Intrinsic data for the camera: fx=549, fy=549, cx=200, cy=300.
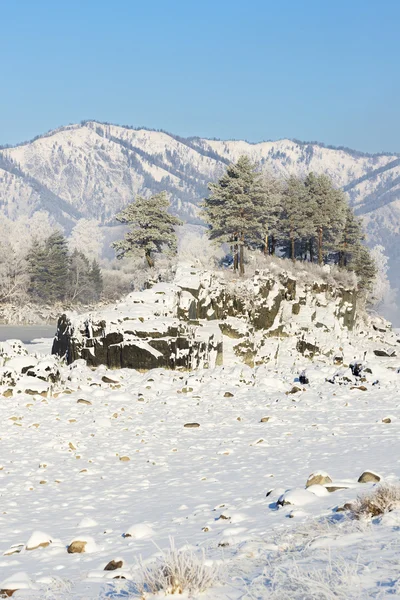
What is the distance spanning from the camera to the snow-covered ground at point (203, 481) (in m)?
3.79

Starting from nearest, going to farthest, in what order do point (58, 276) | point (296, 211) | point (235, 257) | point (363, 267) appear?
point (235, 257) < point (296, 211) < point (363, 267) < point (58, 276)

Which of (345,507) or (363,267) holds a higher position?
(363,267)

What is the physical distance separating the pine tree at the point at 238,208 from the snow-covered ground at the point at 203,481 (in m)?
26.3

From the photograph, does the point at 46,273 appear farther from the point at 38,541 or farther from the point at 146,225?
the point at 38,541

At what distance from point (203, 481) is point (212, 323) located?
2293 cm

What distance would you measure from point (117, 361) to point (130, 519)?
13842 mm

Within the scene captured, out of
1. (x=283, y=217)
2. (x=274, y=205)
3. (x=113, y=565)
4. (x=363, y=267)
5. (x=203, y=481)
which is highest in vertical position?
(x=274, y=205)

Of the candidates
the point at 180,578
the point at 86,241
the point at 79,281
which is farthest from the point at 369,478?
the point at 86,241

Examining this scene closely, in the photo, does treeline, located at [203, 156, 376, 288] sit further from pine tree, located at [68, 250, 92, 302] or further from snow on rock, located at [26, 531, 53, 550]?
snow on rock, located at [26, 531, 53, 550]

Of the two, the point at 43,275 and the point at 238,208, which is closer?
the point at 238,208

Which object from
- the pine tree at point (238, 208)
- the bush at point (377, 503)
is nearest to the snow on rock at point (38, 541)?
the bush at point (377, 503)

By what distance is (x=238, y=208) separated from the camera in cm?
4206

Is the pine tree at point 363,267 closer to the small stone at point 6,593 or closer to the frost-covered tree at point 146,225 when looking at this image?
the frost-covered tree at point 146,225

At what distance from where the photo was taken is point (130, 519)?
6.12 m
